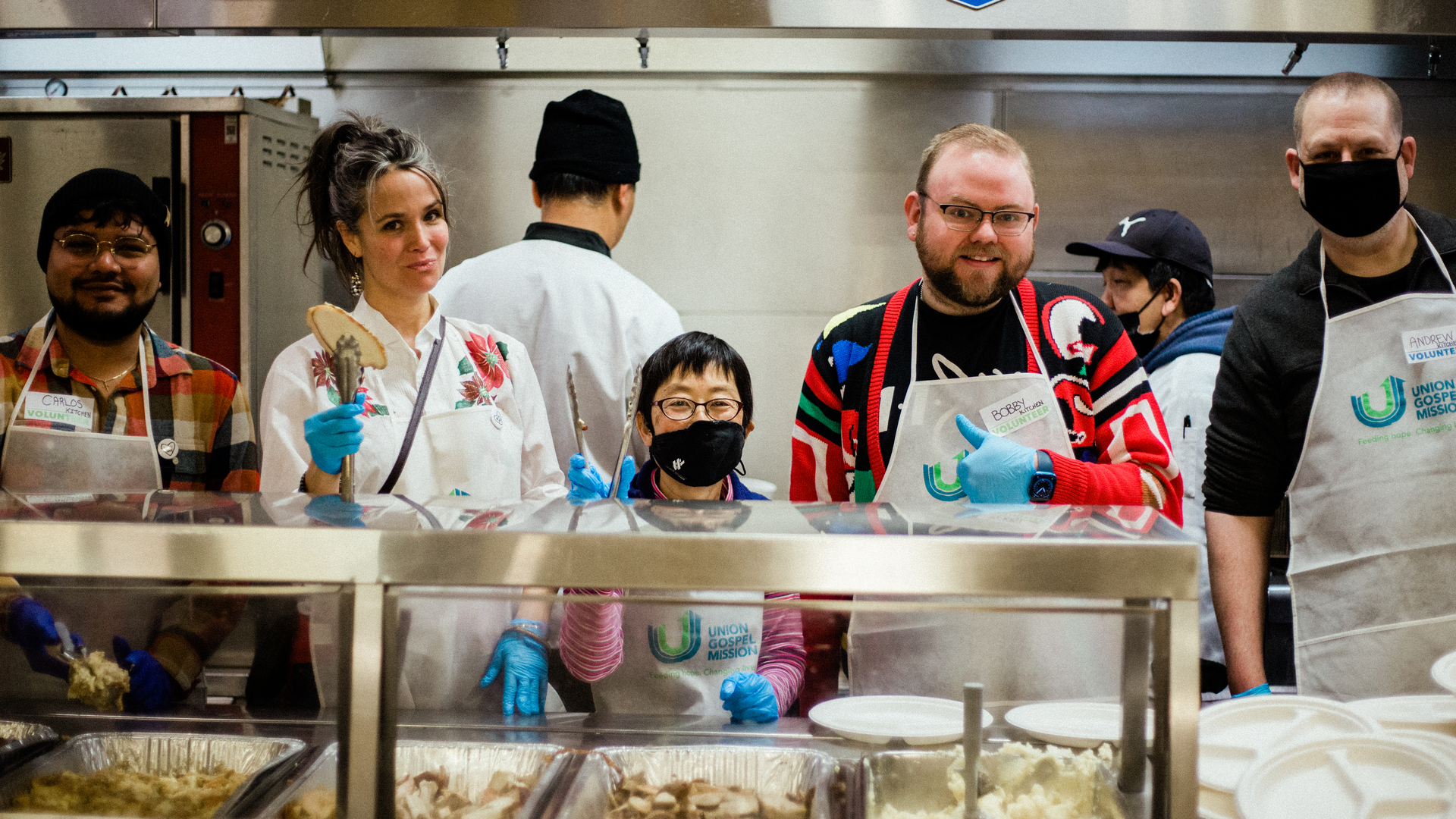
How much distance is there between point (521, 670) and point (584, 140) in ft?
5.58

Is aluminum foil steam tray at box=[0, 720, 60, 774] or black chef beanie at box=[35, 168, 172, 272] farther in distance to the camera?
black chef beanie at box=[35, 168, 172, 272]

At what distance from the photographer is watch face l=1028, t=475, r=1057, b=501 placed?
1567mm

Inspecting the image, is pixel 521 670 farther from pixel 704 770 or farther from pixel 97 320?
pixel 97 320

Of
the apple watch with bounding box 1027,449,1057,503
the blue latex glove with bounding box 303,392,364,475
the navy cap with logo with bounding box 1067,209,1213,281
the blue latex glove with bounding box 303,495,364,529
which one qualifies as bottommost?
the blue latex glove with bounding box 303,495,364,529

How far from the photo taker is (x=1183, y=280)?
2951mm

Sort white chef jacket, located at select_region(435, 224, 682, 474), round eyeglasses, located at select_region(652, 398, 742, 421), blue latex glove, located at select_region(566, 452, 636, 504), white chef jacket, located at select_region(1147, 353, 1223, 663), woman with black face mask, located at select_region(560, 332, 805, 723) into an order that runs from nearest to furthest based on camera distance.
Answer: woman with black face mask, located at select_region(560, 332, 805, 723)
blue latex glove, located at select_region(566, 452, 636, 504)
round eyeglasses, located at select_region(652, 398, 742, 421)
white chef jacket, located at select_region(435, 224, 682, 474)
white chef jacket, located at select_region(1147, 353, 1223, 663)

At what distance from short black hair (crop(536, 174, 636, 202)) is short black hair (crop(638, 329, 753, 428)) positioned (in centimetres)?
89

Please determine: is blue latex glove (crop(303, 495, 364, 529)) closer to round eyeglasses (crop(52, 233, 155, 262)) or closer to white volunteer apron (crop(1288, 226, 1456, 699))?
round eyeglasses (crop(52, 233, 155, 262))

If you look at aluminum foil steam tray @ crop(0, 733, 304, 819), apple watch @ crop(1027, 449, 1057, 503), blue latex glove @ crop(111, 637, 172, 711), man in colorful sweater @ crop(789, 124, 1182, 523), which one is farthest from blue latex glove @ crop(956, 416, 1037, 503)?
→ blue latex glove @ crop(111, 637, 172, 711)

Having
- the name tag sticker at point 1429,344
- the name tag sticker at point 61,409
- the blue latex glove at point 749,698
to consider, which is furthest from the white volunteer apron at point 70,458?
the name tag sticker at point 1429,344

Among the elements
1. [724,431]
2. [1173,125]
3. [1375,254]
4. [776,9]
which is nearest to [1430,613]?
[1375,254]

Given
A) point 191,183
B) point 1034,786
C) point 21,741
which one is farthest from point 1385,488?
point 191,183

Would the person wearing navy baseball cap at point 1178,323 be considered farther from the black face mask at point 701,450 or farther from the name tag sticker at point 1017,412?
the black face mask at point 701,450

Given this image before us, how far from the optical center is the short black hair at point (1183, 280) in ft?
9.62
